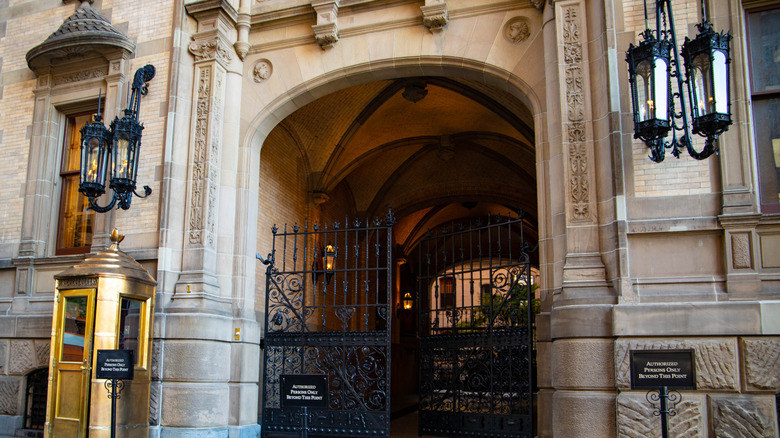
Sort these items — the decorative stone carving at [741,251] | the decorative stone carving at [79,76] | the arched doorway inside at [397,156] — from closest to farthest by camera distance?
the decorative stone carving at [741,251]
the decorative stone carving at [79,76]
the arched doorway inside at [397,156]

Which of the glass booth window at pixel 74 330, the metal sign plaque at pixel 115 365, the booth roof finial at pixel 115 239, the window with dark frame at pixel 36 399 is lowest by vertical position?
the window with dark frame at pixel 36 399

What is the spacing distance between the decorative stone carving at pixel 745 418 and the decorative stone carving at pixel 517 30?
5558 millimetres

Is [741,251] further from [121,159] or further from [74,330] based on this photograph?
[74,330]

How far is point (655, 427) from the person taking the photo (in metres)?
7.20

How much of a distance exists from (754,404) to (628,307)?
1.58 metres

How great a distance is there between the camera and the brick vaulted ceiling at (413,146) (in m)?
14.6

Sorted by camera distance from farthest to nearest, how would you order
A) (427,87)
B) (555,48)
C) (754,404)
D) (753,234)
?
1. (427,87)
2. (555,48)
3. (753,234)
4. (754,404)

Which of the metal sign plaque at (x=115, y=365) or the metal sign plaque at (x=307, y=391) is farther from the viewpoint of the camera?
the metal sign plaque at (x=307, y=391)

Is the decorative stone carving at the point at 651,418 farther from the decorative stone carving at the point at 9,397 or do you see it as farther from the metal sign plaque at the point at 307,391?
the decorative stone carving at the point at 9,397

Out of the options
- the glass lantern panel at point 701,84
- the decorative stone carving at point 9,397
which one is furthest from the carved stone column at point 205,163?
the glass lantern panel at point 701,84

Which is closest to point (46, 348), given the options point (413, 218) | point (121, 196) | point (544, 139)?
point (121, 196)

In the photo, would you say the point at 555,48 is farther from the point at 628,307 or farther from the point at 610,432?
the point at 610,432

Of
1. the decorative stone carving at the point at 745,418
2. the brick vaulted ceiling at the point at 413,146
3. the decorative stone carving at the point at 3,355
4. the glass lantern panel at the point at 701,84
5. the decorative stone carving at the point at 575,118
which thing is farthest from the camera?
the brick vaulted ceiling at the point at 413,146

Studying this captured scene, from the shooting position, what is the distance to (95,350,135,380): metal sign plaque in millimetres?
8391
